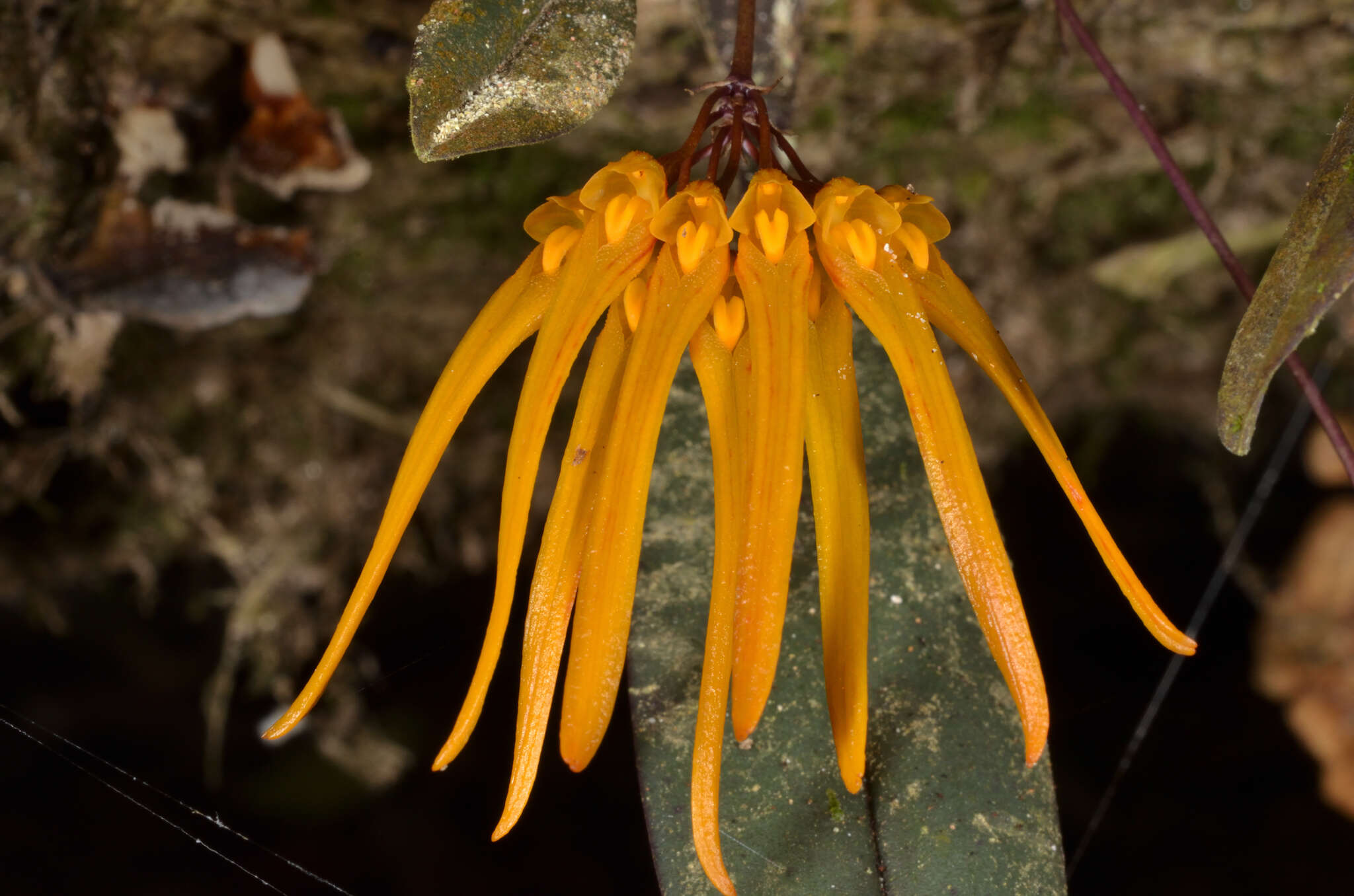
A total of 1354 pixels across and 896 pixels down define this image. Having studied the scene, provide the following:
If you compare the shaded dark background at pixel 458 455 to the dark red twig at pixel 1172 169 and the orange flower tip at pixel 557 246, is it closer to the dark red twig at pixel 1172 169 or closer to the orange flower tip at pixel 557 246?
the dark red twig at pixel 1172 169

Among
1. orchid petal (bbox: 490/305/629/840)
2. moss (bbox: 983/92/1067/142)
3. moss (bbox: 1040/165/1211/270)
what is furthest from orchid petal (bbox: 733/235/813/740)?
moss (bbox: 1040/165/1211/270)

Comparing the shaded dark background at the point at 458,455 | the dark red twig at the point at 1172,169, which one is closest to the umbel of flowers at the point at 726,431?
the dark red twig at the point at 1172,169

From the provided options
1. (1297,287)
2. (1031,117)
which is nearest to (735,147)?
(1297,287)

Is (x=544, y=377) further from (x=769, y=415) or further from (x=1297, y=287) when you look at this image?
(x=1297, y=287)

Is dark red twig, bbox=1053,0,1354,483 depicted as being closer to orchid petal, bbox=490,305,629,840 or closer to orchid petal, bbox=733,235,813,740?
orchid petal, bbox=733,235,813,740

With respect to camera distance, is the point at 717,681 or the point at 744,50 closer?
the point at 717,681

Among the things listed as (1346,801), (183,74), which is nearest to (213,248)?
(183,74)

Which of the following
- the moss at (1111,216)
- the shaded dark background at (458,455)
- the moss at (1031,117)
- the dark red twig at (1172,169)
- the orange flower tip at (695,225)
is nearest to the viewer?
the orange flower tip at (695,225)
